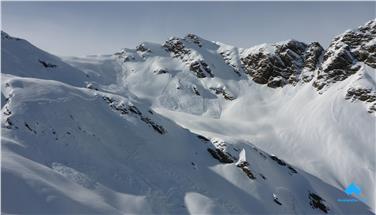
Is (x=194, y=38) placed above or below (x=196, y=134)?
above

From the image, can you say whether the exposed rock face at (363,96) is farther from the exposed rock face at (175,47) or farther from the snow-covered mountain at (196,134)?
the exposed rock face at (175,47)

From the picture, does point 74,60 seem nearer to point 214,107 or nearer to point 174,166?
point 214,107

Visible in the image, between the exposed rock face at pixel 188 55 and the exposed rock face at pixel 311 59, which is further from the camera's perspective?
the exposed rock face at pixel 188 55

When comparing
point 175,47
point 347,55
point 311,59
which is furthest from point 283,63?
point 175,47

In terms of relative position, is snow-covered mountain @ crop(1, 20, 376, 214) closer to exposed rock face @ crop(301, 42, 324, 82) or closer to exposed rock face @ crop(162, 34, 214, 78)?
exposed rock face @ crop(301, 42, 324, 82)

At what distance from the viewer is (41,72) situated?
71.5m

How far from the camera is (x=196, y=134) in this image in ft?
159

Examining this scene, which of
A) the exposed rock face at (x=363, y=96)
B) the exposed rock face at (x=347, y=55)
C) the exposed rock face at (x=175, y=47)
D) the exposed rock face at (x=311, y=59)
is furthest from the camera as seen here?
the exposed rock face at (x=175, y=47)

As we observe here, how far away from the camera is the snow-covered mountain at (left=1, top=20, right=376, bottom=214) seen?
105ft

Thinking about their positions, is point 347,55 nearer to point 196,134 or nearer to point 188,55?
point 188,55

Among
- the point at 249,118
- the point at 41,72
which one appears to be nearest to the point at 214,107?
the point at 249,118

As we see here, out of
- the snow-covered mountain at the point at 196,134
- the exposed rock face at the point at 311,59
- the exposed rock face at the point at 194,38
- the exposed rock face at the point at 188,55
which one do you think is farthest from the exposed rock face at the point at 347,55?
the exposed rock face at the point at 194,38

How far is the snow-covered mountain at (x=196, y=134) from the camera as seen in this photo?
31.9 meters

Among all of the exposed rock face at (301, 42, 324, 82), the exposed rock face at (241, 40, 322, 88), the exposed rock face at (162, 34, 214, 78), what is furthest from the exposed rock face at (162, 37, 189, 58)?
the exposed rock face at (301, 42, 324, 82)
